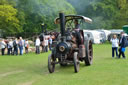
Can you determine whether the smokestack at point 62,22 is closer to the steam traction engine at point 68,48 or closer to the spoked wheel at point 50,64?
the steam traction engine at point 68,48

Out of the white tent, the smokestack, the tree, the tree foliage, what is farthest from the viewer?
the tree foliage

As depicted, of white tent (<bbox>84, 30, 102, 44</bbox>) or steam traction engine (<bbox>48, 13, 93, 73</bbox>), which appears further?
white tent (<bbox>84, 30, 102, 44</bbox>)

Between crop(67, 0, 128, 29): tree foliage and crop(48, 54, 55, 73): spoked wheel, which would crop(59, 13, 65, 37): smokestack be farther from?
crop(67, 0, 128, 29): tree foliage

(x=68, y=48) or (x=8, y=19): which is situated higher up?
(x=8, y=19)

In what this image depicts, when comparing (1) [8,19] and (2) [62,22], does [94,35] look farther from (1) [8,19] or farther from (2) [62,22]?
(2) [62,22]

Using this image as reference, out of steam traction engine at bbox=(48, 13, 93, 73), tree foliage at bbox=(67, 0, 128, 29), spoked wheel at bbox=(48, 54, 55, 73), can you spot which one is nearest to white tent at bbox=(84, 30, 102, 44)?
tree foliage at bbox=(67, 0, 128, 29)

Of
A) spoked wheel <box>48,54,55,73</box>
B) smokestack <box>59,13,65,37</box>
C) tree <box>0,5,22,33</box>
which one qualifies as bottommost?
spoked wheel <box>48,54,55,73</box>

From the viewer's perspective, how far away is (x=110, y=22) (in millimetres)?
43250

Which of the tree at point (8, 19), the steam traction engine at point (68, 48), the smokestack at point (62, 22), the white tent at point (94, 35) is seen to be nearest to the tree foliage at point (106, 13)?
the white tent at point (94, 35)

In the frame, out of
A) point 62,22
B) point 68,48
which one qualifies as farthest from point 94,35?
point 62,22

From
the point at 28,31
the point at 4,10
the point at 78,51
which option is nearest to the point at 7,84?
the point at 78,51

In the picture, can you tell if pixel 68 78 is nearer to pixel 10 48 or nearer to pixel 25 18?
pixel 10 48

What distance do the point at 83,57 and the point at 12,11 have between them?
18726mm

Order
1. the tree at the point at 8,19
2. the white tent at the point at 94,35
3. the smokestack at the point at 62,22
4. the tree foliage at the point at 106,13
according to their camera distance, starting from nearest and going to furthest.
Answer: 1. the smokestack at the point at 62,22
2. the tree at the point at 8,19
3. the white tent at the point at 94,35
4. the tree foliage at the point at 106,13
